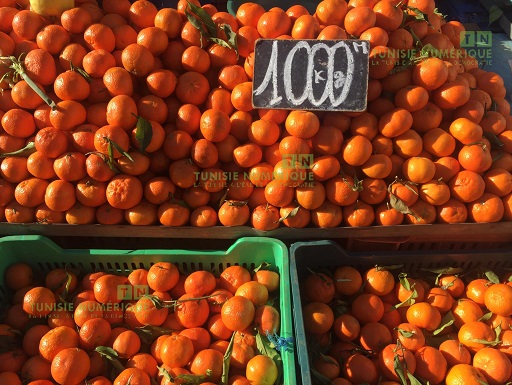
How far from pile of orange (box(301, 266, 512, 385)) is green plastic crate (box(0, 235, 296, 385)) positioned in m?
0.27

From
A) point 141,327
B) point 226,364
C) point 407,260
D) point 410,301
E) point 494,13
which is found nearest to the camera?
point 226,364

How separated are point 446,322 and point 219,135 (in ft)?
4.59

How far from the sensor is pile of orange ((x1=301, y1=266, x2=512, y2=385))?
5.63 ft

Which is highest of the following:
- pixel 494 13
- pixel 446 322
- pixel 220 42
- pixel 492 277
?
pixel 494 13

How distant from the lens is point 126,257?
2041 mm

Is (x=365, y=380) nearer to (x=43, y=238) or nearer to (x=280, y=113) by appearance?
(x=280, y=113)

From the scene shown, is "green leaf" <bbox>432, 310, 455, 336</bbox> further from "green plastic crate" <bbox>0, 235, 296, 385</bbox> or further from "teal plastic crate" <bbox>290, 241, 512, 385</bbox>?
"green plastic crate" <bbox>0, 235, 296, 385</bbox>

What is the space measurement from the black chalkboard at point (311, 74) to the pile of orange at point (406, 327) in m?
0.86

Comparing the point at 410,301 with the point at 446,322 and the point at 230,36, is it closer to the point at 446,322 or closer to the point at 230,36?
the point at 446,322

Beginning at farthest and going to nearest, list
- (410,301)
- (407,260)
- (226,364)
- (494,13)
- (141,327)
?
(494,13), (407,260), (410,301), (141,327), (226,364)

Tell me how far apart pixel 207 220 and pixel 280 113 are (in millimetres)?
655

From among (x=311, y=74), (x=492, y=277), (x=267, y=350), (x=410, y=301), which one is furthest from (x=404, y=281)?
(x=311, y=74)

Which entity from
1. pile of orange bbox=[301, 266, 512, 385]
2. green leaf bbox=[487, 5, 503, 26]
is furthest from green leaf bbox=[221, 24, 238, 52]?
green leaf bbox=[487, 5, 503, 26]

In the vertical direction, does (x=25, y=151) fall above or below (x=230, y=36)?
below
